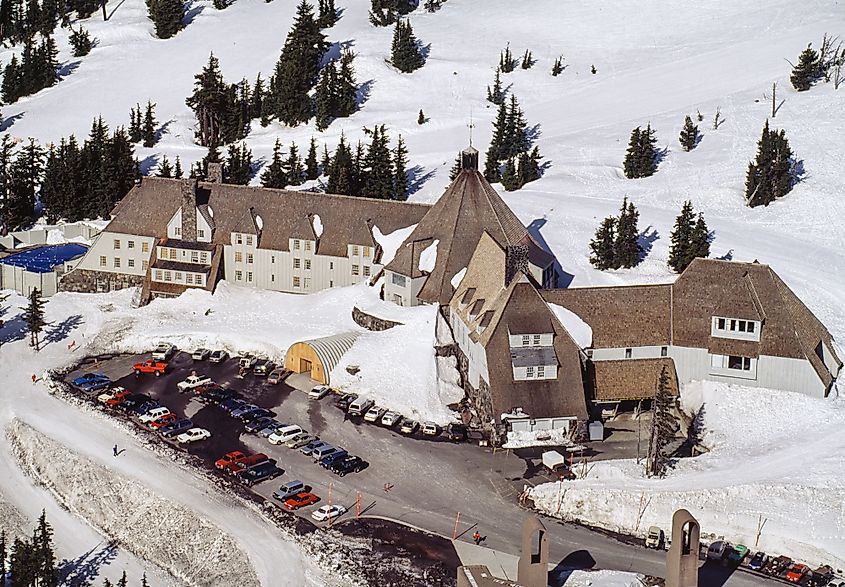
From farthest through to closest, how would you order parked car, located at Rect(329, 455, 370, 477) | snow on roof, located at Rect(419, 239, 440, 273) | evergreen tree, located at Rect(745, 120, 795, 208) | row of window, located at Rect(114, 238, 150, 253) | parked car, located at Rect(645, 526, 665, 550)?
evergreen tree, located at Rect(745, 120, 795, 208) < row of window, located at Rect(114, 238, 150, 253) < snow on roof, located at Rect(419, 239, 440, 273) < parked car, located at Rect(329, 455, 370, 477) < parked car, located at Rect(645, 526, 665, 550)

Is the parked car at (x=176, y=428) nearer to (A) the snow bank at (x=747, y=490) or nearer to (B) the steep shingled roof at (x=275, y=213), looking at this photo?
(A) the snow bank at (x=747, y=490)

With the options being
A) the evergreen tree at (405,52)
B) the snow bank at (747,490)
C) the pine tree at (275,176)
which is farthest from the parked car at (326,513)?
the evergreen tree at (405,52)

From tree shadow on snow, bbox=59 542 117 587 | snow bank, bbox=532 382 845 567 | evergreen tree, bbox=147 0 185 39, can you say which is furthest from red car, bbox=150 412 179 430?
evergreen tree, bbox=147 0 185 39

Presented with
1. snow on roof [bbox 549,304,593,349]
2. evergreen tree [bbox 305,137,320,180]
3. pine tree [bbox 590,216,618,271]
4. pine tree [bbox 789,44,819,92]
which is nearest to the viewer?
snow on roof [bbox 549,304,593,349]

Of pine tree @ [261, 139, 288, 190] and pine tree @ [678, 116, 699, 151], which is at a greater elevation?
pine tree @ [678, 116, 699, 151]

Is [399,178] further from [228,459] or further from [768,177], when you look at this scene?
[228,459]

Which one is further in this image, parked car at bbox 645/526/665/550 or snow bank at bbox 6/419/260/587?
snow bank at bbox 6/419/260/587

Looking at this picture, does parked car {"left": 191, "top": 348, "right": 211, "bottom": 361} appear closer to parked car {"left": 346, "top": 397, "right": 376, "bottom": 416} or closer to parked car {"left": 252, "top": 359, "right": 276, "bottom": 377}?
parked car {"left": 252, "top": 359, "right": 276, "bottom": 377}

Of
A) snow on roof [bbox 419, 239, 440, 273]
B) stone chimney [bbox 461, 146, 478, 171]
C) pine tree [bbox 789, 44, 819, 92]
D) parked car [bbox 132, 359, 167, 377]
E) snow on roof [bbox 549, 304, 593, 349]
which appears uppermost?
pine tree [bbox 789, 44, 819, 92]
